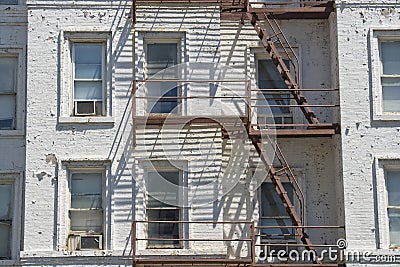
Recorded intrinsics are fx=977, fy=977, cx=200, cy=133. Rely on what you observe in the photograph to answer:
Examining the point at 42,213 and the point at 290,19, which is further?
the point at 290,19

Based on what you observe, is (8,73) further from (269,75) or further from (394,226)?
(394,226)

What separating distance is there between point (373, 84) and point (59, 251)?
7.82m

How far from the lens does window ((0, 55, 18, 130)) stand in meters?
22.5

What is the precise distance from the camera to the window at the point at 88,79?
21891 millimetres

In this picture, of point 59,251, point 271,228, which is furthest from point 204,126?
point 59,251

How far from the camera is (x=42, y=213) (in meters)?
21.2

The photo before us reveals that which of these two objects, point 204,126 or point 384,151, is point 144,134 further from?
point 384,151

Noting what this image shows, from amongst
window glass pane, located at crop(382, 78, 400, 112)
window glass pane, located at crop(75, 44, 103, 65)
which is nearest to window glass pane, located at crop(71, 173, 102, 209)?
window glass pane, located at crop(75, 44, 103, 65)

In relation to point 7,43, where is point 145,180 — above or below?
below

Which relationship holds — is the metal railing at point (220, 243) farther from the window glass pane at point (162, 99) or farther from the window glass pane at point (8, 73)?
the window glass pane at point (8, 73)

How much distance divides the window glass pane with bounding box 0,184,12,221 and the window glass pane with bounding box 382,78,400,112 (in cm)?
866

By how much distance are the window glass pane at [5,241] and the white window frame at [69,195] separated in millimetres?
1438

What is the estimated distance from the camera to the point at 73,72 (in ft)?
72.4

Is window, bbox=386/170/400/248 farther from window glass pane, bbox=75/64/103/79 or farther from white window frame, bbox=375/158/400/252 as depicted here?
window glass pane, bbox=75/64/103/79
